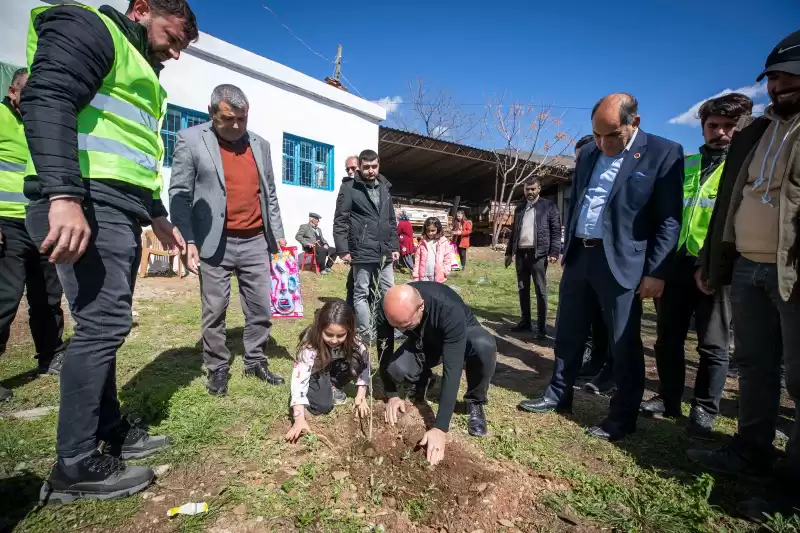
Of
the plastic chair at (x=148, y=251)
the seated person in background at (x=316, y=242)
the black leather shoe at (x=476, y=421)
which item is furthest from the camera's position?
the seated person in background at (x=316, y=242)

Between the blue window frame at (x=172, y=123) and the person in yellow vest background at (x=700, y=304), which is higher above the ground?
the blue window frame at (x=172, y=123)

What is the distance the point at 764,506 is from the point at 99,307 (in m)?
3.03

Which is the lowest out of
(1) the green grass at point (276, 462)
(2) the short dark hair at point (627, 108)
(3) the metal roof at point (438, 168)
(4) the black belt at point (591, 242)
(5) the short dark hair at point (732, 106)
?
(1) the green grass at point (276, 462)

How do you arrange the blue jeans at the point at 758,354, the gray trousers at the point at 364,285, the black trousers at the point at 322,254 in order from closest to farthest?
1. the blue jeans at the point at 758,354
2. the gray trousers at the point at 364,285
3. the black trousers at the point at 322,254

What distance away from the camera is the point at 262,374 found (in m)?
3.26

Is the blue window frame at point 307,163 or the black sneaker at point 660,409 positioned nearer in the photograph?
the black sneaker at point 660,409

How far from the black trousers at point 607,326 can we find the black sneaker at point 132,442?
99.2 inches

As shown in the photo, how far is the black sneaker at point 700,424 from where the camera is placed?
2.65 m

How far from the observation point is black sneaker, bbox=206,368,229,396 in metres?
2.97

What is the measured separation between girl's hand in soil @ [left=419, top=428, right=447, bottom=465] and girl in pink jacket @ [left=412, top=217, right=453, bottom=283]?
317 centimetres

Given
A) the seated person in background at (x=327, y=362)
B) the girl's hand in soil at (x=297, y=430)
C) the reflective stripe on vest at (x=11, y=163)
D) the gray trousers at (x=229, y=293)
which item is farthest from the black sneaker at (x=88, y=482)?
the reflective stripe on vest at (x=11, y=163)

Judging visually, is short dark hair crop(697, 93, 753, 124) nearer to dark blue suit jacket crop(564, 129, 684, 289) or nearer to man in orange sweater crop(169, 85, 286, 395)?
dark blue suit jacket crop(564, 129, 684, 289)

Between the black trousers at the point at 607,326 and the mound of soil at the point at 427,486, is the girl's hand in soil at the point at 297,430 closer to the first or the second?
the mound of soil at the point at 427,486

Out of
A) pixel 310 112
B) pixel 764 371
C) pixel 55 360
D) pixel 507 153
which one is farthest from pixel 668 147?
pixel 507 153
